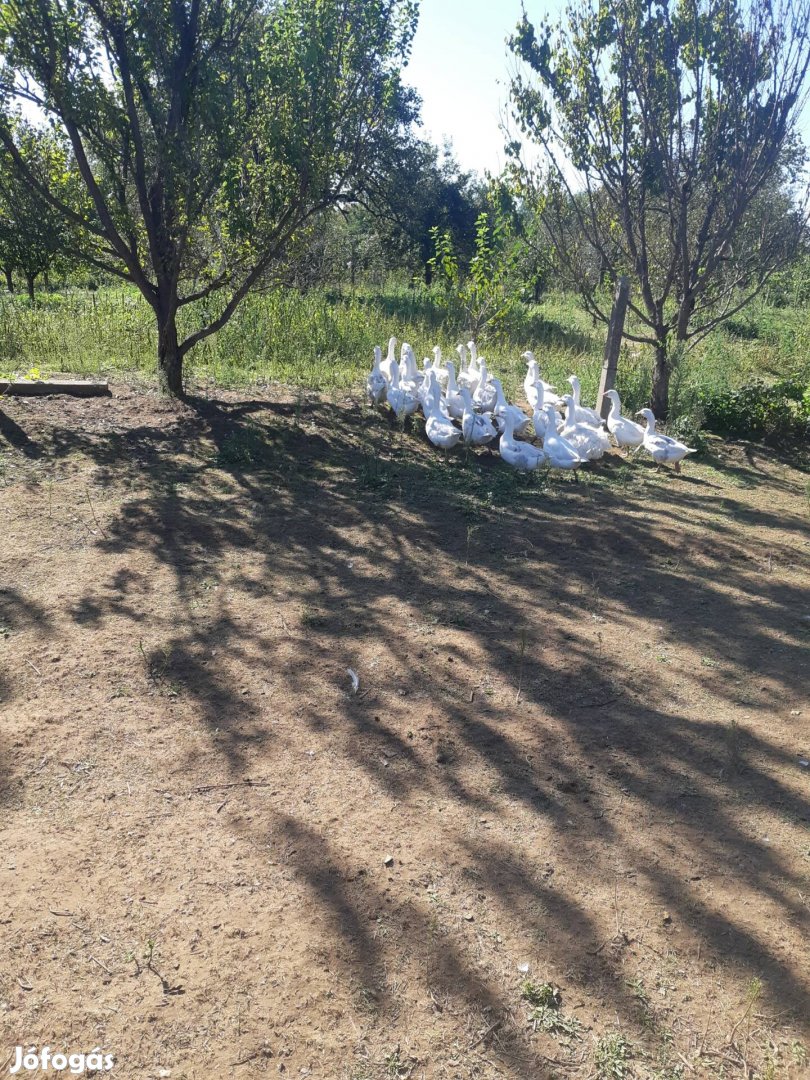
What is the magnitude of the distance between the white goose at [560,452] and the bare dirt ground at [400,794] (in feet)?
4.52

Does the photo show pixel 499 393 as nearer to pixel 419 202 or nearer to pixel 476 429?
pixel 476 429

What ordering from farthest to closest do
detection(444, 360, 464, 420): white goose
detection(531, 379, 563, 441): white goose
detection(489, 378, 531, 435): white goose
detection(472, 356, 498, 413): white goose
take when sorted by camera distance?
detection(472, 356, 498, 413): white goose
detection(444, 360, 464, 420): white goose
detection(489, 378, 531, 435): white goose
detection(531, 379, 563, 441): white goose

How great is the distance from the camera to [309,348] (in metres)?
12.3

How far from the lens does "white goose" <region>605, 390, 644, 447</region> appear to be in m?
8.45

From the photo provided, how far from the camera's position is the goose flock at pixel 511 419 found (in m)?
7.84

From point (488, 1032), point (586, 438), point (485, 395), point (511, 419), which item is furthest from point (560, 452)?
point (488, 1032)

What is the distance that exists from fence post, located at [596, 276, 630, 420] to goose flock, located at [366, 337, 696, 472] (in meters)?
0.14

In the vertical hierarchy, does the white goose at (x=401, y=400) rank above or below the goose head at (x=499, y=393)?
below

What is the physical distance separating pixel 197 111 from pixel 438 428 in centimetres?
415

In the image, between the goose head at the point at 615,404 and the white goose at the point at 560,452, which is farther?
the goose head at the point at 615,404

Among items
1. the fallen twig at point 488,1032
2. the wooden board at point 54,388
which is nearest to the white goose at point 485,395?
the wooden board at point 54,388

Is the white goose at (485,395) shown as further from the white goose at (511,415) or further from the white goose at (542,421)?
the white goose at (542,421)

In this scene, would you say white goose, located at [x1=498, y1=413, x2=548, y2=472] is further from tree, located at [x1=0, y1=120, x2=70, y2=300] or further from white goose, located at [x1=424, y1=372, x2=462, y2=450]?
tree, located at [x1=0, y1=120, x2=70, y2=300]

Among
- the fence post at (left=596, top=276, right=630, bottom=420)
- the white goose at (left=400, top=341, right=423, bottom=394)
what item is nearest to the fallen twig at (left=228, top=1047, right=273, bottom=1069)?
the white goose at (left=400, top=341, right=423, bottom=394)
